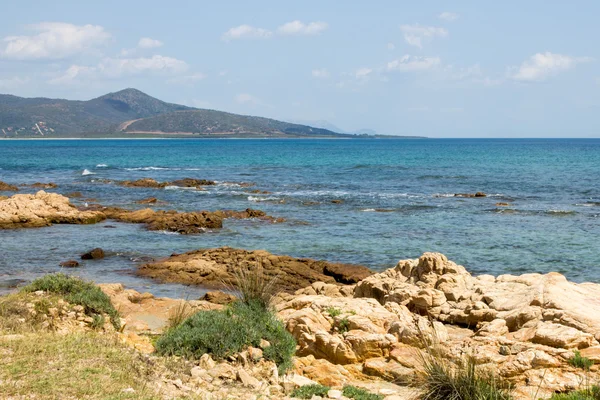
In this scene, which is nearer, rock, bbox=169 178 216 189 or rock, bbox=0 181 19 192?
rock, bbox=0 181 19 192

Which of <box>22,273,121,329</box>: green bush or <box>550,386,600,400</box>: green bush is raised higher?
<box>550,386,600,400</box>: green bush

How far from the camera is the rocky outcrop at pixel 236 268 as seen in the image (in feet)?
61.6

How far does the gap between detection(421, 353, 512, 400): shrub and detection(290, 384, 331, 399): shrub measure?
1532mm

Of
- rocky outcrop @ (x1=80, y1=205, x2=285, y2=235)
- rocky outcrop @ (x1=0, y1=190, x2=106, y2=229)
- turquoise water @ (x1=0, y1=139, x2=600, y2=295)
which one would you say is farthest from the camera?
rocky outcrop @ (x1=0, y1=190, x2=106, y2=229)

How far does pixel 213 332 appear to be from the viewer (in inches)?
394

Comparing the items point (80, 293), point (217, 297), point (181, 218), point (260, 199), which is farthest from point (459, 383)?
point (260, 199)

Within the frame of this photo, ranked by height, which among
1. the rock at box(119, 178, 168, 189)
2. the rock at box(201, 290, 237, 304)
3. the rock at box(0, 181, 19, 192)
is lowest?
the rock at box(0, 181, 19, 192)

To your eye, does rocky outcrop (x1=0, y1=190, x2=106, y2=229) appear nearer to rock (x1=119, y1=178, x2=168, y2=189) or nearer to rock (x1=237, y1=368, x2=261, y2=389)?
rock (x1=119, y1=178, x2=168, y2=189)

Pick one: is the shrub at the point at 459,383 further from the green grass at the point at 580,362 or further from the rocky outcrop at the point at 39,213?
the rocky outcrop at the point at 39,213

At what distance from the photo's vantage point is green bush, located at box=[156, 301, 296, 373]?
9773 mm

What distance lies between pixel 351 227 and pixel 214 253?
8.85 meters

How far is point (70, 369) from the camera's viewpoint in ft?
26.3

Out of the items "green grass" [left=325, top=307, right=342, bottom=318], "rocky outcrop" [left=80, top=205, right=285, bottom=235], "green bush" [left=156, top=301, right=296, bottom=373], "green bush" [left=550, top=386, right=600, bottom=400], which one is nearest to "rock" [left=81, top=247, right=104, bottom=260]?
"rocky outcrop" [left=80, top=205, right=285, bottom=235]

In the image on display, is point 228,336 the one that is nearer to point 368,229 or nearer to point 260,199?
point 368,229
